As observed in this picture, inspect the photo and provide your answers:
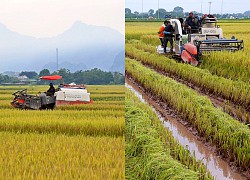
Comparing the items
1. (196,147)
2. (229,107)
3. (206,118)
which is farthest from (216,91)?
(196,147)

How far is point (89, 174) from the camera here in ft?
6.94

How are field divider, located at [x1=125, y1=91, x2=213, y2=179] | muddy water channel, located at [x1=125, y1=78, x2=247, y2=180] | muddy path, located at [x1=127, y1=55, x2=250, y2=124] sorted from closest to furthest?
field divider, located at [x1=125, y1=91, x2=213, y2=179]
muddy water channel, located at [x1=125, y1=78, x2=247, y2=180]
muddy path, located at [x1=127, y1=55, x2=250, y2=124]

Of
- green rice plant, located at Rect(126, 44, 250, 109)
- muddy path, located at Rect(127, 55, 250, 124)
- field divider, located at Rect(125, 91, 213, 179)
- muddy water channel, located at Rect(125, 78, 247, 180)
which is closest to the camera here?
field divider, located at Rect(125, 91, 213, 179)

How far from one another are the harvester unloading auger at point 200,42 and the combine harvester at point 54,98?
2.43 metres

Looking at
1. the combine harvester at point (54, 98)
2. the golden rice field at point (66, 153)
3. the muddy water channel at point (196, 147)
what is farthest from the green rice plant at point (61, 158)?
the combine harvester at point (54, 98)

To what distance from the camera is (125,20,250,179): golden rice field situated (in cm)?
172

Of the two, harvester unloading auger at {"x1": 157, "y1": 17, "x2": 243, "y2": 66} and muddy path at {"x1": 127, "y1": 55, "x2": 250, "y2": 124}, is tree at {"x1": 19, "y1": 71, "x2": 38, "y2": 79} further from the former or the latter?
muddy path at {"x1": 127, "y1": 55, "x2": 250, "y2": 124}

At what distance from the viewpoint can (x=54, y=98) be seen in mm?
6355

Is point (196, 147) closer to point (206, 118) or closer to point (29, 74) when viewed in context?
point (206, 118)

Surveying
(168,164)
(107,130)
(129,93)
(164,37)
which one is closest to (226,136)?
(168,164)

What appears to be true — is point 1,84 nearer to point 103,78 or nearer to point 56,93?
point 103,78

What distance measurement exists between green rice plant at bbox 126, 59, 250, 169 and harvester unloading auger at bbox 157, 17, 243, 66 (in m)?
0.30

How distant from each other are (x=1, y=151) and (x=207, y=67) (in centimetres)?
141

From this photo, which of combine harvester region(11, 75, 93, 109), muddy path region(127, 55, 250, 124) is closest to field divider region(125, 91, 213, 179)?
muddy path region(127, 55, 250, 124)
